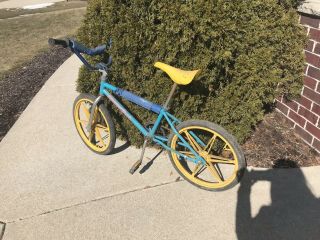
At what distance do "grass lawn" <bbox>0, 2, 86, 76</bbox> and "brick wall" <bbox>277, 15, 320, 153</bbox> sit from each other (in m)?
5.57

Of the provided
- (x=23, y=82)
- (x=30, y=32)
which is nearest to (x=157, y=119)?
(x=23, y=82)

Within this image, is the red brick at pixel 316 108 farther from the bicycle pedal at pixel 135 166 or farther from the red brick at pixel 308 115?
the bicycle pedal at pixel 135 166

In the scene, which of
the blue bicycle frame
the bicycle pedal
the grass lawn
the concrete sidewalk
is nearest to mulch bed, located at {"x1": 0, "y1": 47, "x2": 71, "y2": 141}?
the grass lawn

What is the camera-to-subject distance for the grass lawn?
7.87 meters

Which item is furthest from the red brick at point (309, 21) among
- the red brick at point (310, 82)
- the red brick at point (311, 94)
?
the red brick at point (311, 94)

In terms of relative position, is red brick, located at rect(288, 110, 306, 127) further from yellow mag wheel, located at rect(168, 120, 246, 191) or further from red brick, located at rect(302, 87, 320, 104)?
yellow mag wheel, located at rect(168, 120, 246, 191)

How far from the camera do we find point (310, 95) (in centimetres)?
384

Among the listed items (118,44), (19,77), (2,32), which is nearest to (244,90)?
(118,44)

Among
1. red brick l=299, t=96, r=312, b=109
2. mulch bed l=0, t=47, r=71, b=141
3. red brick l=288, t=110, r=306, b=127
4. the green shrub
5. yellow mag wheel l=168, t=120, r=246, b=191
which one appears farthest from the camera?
mulch bed l=0, t=47, r=71, b=141

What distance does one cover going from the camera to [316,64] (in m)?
3.71

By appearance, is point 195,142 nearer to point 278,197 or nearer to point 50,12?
point 278,197

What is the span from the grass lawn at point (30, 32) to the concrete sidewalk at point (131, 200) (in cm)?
390

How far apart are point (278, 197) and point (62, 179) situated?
2.15m

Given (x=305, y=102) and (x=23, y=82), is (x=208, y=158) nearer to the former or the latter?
(x=305, y=102)
